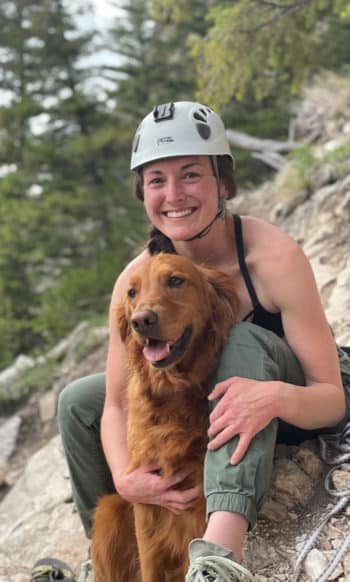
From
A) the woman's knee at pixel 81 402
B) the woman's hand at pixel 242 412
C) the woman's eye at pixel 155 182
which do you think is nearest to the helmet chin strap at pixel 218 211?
the woman's eye at pixel 155 182

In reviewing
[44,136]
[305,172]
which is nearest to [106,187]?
[44,136]

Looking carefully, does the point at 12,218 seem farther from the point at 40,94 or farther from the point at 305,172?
the point at 305,172

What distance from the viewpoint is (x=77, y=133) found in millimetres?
17922

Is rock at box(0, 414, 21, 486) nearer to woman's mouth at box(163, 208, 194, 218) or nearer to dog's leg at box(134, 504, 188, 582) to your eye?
dog's leg at box(134, 504, 188, 582)

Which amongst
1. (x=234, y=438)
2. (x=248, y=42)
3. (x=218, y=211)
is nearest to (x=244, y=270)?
(x=218, y=211)

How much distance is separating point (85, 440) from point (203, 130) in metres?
1.61

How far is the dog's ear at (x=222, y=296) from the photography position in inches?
94.0

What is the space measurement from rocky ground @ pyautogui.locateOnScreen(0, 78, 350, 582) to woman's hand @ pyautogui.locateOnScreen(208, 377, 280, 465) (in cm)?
54

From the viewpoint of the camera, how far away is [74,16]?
A: 17562mm

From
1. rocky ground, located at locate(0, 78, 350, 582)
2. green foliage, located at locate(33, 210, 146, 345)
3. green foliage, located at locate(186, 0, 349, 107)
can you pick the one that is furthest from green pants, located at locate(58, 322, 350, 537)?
green foliage, located at locate(33, 210, 146, 345)

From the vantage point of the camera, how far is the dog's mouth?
7.33ft

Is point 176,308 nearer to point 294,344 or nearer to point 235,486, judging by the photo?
point 294,344

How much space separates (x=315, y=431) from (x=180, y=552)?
2.52ft

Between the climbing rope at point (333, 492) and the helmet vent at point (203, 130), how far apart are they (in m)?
1.40
